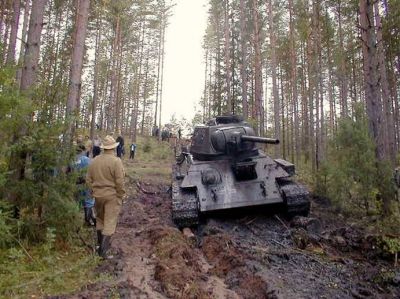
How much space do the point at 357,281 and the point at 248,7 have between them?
2467 cm

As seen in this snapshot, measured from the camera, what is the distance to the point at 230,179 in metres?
10.4

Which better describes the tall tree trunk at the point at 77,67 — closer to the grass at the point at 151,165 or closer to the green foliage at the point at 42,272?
the green foliage at the point at 42,272

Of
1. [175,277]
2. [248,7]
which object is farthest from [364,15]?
[248,7]

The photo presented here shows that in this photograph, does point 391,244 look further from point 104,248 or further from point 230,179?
point 104,248

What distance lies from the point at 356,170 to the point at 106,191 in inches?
268

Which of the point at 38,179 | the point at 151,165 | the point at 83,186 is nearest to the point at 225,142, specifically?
the point at 83,186

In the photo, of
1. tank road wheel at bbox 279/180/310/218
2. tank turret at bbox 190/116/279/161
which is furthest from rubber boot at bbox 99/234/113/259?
tank turret at bbox 190/116/279/161

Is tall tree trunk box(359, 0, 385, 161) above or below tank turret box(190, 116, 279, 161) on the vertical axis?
above

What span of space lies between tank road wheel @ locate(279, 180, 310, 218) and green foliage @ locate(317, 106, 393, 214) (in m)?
1.70

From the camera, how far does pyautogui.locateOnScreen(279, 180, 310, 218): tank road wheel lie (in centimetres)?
962

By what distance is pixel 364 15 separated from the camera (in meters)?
10.9

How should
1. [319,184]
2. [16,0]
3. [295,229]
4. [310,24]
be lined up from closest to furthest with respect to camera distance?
[295,229]
[319,184]
[16,0]
[310,24]

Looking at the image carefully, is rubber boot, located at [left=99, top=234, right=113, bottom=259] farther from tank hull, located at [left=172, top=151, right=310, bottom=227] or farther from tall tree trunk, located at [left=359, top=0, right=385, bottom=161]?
tall tree trunk, located at [left=359, top=0, right=385, bottom=161]

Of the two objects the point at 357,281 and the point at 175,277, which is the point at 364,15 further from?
the point at 175,277
